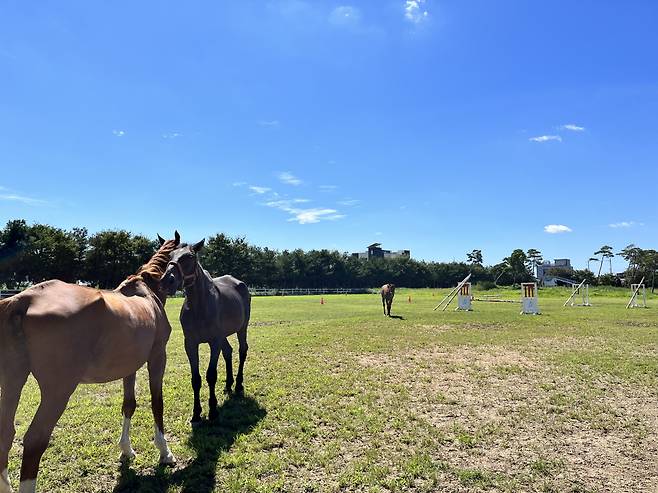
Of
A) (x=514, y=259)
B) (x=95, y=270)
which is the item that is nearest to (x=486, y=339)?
(x=95, y=270)

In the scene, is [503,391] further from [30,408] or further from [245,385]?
[30,408]

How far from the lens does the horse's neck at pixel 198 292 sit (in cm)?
550

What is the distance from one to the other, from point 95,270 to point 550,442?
5651cm

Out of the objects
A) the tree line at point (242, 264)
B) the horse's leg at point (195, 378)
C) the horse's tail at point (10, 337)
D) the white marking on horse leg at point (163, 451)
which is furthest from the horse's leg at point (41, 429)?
the tree line at point (242, 264)

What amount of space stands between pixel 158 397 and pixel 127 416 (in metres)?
0.44

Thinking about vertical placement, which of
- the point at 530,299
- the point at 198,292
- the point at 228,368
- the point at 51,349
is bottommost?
the point at 228,368

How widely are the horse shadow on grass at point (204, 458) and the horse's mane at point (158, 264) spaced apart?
2000 mm

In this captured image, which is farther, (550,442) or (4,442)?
(550,442)

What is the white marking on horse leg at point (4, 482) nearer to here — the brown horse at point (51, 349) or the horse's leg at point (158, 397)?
the brown horse at point (51, 349)

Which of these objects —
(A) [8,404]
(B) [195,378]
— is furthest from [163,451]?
(A) [8,404]

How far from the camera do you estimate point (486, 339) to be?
501 inches

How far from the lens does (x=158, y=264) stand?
4949mm

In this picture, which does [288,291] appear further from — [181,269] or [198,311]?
[181,269]

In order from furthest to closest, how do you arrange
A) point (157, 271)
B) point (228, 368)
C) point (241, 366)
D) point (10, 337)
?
point (241, 366)
point (228, 368)
point (157, 271)
point (10, 337)
